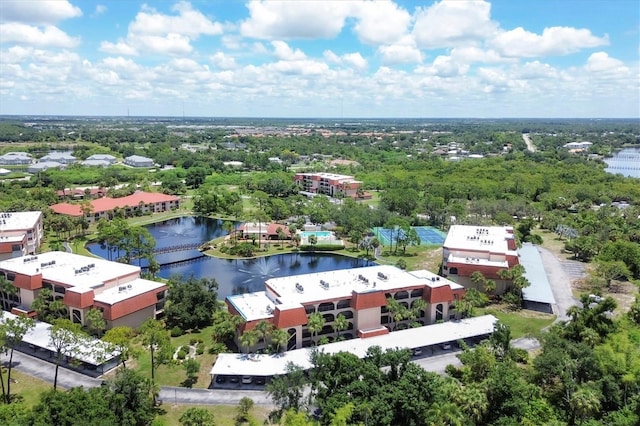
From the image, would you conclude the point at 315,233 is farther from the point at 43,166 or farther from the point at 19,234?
the point at 43,166

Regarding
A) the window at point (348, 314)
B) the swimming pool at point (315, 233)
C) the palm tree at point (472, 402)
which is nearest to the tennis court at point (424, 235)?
the swimming pool at point (315, 233)

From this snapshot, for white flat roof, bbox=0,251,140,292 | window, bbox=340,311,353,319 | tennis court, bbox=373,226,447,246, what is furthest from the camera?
tennis court, bbox=373,226,447,246

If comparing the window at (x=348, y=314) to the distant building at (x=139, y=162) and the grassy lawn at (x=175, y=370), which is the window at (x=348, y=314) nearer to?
the grassy lawn at (x=175, y=370)

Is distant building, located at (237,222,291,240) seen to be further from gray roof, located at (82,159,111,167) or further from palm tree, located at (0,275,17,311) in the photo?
gray roof, located at (82,159,111,167)

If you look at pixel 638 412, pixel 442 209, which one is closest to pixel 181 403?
pixel 638 412

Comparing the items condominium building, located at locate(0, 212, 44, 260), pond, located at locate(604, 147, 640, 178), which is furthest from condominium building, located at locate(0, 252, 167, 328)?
pond, located at locate(604, 147, 640, 178)
